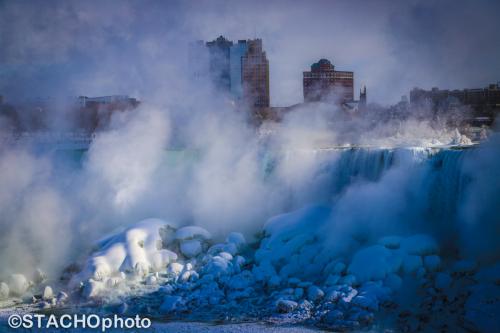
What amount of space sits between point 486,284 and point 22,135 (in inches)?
562

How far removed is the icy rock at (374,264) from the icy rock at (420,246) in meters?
0.30

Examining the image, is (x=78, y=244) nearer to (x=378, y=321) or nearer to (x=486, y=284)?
(x=378, y=321)

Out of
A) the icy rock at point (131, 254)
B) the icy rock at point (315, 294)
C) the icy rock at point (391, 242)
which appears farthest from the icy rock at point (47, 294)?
the icy rock at point (391, 242)

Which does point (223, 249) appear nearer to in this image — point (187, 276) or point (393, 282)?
point (187, 276)

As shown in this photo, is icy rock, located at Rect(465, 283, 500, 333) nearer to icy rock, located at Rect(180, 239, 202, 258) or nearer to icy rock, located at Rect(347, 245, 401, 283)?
icy rock, located at Rect(347, 245, 401, 283)

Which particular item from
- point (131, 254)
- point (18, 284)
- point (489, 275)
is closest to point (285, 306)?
point (489, 275)

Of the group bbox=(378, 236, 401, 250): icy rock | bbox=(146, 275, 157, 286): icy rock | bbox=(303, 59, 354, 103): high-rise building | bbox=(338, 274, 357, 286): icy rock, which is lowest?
bbox=(146, 275, 157, 286): icy rock

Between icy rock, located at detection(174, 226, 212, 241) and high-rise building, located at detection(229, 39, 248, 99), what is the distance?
13.0 metres

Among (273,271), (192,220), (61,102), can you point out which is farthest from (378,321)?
(61,102)

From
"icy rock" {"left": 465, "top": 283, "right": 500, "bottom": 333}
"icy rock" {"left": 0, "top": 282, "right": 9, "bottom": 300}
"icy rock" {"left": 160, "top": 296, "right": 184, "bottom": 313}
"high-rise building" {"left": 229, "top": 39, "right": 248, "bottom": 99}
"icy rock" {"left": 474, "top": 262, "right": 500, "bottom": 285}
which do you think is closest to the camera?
"icy rock" {"left": 465, "top": 283, "right": 500, "bottom": 333}

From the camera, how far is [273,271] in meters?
9.01

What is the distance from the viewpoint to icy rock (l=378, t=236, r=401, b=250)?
890cm

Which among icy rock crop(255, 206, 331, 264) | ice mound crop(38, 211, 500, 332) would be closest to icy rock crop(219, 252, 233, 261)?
ice mound crop(38, 211, 500, 332)

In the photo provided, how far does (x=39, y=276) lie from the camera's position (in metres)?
9.59
